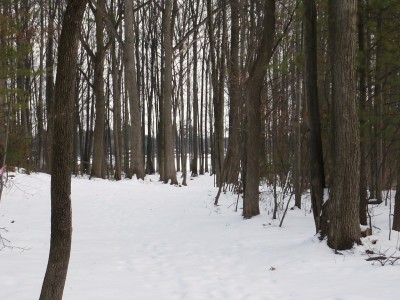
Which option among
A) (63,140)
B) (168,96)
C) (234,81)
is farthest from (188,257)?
(168,96)

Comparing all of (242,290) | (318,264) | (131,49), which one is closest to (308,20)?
(318,264)

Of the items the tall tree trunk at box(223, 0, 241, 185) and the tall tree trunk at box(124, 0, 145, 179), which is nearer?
the tall tree trunk at box(223, 0, 241, 185)

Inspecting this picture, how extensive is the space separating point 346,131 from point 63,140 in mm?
3883

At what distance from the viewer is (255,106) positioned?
908 centimetres

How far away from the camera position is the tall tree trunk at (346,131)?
18.6ft

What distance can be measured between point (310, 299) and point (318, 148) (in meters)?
3.00

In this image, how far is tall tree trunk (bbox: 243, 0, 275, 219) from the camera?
8695 millimetres

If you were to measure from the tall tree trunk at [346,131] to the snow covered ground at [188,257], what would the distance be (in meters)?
0.31

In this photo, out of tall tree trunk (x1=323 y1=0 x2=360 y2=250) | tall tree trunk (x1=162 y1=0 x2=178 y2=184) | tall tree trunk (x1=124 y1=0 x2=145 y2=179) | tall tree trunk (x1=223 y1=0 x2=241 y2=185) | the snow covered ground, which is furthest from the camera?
tall tree trunk (x1=162 y1=0 x2=178 y2=184)

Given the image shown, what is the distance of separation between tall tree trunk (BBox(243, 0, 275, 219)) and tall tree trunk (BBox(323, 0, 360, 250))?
120 inches

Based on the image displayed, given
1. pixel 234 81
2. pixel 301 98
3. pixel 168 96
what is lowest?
pixel 301 98

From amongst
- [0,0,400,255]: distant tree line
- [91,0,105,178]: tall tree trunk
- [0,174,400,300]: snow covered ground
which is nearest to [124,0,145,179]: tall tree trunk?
[0,0,400,255]: distant tree line

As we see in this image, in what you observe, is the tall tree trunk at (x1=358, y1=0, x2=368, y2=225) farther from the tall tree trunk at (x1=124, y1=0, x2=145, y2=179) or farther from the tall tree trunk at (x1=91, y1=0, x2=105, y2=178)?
the tall tree trunk at (x1=91, y1=0, x2=105, y2=178)

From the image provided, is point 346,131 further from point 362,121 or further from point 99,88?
point 99,88
